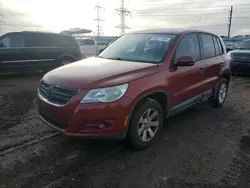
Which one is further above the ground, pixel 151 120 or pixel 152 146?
pixel 151 120

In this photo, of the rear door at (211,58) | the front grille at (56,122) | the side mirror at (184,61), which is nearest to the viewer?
the front grille at (56,122)

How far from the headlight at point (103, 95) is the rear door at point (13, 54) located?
7.65 m

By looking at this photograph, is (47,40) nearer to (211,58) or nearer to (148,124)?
(211,58)

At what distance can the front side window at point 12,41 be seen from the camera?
952cm

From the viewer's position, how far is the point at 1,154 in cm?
355

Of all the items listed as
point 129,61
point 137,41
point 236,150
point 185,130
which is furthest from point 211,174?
point 137,41

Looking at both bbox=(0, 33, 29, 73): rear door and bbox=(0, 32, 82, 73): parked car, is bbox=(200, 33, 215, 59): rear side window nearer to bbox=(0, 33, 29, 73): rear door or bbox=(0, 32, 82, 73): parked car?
bbox=(0, 32, 82, 73): parked car

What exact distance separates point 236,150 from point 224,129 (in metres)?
0.90

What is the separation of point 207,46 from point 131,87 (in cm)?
270

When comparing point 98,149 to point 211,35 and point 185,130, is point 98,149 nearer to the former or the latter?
point 185,130

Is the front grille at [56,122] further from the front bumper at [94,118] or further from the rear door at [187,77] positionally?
the rear door at [187,77]

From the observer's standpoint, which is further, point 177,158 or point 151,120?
point 151,120

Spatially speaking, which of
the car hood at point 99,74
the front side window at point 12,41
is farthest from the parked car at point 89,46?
the car hood at point 99,74

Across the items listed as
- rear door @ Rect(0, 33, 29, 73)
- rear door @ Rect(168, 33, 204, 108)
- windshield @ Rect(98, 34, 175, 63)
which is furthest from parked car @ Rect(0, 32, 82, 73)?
rear door @ Rect(168, 33, 204, 108)
